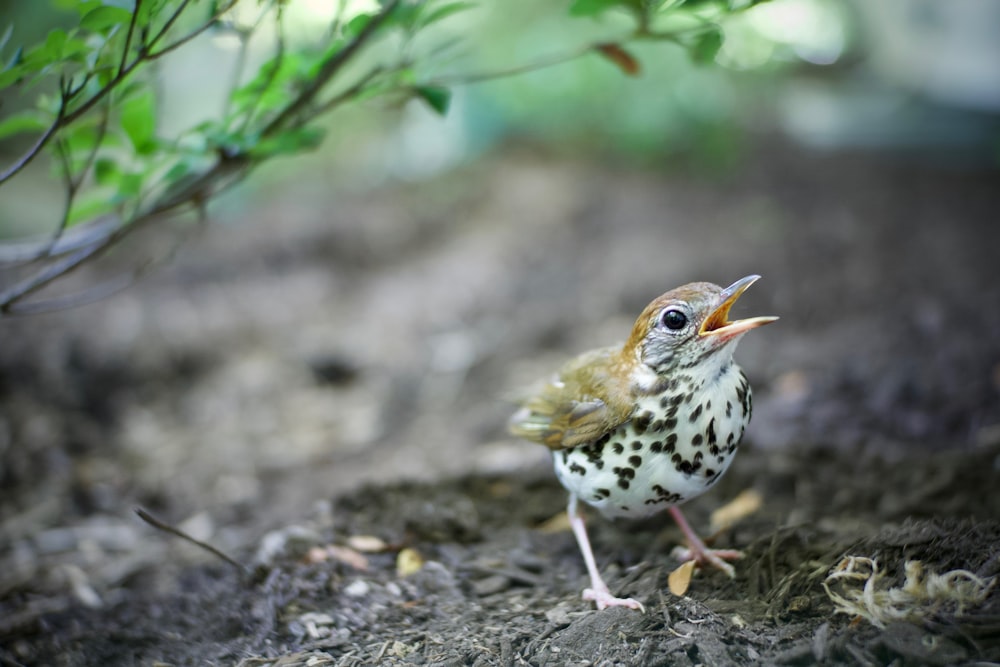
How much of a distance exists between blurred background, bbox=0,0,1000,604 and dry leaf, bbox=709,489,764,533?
431 mm

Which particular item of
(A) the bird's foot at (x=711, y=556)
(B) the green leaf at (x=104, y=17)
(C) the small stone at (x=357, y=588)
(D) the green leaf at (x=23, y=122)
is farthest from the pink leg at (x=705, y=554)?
(D) the green leaf at (x=23, y=122)

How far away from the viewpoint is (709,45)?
258 cm

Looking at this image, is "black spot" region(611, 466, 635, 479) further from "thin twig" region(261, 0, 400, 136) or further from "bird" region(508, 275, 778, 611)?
"thin twig" region(261, 0, 400, 136)

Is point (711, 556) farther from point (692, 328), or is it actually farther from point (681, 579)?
point (692, 328)

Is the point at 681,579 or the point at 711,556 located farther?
the point at 711,556

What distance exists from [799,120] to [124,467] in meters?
8.55

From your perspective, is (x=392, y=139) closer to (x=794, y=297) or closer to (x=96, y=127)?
(x=794, y=297)

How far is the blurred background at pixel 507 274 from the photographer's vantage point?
14.0 feet

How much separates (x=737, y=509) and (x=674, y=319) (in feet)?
4.59

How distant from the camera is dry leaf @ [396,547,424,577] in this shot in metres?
3.06

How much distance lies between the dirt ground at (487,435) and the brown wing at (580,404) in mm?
529

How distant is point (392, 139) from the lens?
11469 millimetres

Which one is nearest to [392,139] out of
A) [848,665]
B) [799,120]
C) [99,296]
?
[799,120]

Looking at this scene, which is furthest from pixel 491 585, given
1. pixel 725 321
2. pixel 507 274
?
pixel 507 274
